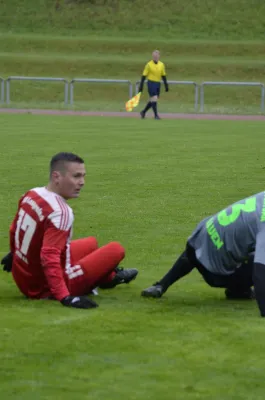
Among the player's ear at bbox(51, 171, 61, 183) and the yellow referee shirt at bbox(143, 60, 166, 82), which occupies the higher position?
the yellow referee shirt at bbox(143, 60, 166, 82)

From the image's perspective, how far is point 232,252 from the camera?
7.53m

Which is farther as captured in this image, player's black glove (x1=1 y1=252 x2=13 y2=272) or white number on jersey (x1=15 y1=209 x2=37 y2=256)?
player's black glove (x1=1 y1=252 x2=13 y2=272)

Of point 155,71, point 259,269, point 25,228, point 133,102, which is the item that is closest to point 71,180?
point 25,228

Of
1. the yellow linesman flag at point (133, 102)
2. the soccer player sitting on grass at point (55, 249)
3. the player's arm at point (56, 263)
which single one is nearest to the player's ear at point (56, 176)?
the soccer player sitting on grass at point (55, 249)

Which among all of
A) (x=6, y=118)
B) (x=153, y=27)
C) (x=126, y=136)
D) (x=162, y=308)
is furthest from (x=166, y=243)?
(x=153, y=27)

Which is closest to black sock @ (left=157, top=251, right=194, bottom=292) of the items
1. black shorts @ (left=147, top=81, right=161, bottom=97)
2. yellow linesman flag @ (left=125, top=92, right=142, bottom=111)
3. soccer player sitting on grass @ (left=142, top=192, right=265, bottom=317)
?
soccer player sitting on grass @ (left=142, top=192, right=265, bottom=317)

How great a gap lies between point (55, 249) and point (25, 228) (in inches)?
12.2

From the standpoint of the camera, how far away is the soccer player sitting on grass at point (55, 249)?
7438 mm

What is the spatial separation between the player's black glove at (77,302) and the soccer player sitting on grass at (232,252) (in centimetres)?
72

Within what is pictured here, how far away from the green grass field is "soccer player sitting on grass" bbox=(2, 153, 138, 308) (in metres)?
0.17

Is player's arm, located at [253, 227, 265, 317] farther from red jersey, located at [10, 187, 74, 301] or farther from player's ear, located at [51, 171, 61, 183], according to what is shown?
player's ear, located at [51, 171, 61, 183]

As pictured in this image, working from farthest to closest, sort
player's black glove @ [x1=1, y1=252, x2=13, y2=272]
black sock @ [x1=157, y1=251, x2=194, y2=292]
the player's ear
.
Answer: player's black glove @ [x1=1, y1=252, x2=13, y2=272] < black sock @ [x1=157, y1=251, x2=194, y2=292] < the player's ear

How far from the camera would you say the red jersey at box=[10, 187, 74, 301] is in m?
7.41

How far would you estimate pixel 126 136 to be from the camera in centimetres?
2644
